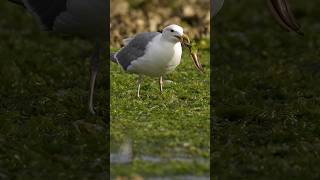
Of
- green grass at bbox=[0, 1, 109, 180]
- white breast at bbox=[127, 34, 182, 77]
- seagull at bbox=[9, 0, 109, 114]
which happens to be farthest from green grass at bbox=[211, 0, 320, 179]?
seagull at bbox=[9, 0, 109, 114]

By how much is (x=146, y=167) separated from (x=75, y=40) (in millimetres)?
7170

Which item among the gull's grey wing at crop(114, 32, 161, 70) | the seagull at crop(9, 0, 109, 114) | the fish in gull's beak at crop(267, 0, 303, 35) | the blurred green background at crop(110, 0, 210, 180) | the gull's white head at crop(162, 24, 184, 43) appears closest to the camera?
the blurred green background at crop(110, 0, 210, 180)

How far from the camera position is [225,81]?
1044cm

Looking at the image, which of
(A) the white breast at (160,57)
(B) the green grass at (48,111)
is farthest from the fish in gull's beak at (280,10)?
(B) the green grass at (48,111)

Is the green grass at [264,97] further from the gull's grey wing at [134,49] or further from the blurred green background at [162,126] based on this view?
the gull's grey wing at [134,49]

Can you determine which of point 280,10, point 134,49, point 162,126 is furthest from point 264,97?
point 162,126

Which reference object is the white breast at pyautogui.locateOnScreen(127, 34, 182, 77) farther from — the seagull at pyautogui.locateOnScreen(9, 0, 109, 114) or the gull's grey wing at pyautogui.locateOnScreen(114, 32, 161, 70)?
the seagull at pyautogui.locateOnScreen(9, 0, 109, 114)

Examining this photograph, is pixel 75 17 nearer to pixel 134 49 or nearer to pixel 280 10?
pixel 134 49

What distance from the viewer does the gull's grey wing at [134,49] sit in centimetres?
762

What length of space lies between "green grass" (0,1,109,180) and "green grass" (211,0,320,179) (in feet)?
3.86

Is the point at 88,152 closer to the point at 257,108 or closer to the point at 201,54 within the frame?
the point at 257,108

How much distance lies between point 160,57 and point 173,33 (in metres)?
0.29

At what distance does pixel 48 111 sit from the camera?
29.4 feet

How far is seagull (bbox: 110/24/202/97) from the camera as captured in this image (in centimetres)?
721
